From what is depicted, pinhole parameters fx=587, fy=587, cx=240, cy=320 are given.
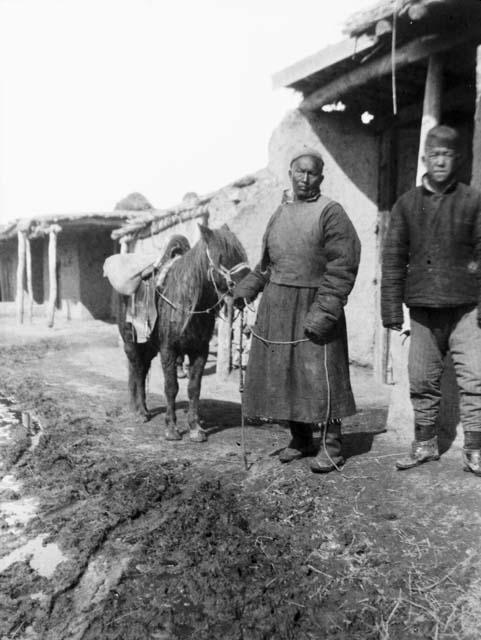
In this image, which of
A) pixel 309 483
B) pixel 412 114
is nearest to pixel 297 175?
pixel 309 483

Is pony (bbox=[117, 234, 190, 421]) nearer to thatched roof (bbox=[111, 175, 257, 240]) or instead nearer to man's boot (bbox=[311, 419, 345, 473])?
man's boot (bbox=[311, 419, 345, 473])

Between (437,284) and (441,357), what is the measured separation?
494 millimetres

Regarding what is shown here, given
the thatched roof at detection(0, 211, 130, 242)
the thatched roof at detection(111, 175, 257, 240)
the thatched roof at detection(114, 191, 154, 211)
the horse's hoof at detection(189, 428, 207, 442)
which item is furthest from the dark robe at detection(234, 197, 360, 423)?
the thatched roof at detection(114, 191, 154, 211)

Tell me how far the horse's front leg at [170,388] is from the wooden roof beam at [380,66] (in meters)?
3.25

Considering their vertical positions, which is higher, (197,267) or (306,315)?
(197,267)

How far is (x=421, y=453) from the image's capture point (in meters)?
3.80

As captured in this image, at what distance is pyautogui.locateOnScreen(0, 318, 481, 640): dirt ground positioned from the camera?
227 cm

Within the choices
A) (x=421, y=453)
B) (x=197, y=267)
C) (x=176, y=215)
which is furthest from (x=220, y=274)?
(x=176, y=215)

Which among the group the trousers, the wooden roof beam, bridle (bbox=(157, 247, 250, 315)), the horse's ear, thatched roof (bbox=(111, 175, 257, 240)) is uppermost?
the wooden roof beam

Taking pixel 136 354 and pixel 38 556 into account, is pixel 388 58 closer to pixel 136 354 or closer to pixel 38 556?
pixel 136 354

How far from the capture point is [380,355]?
719 cm

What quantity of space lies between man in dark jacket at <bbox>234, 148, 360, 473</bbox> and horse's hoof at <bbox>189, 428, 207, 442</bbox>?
112 cm

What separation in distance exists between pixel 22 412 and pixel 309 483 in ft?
11.8

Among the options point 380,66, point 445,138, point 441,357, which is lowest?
point 441,357
